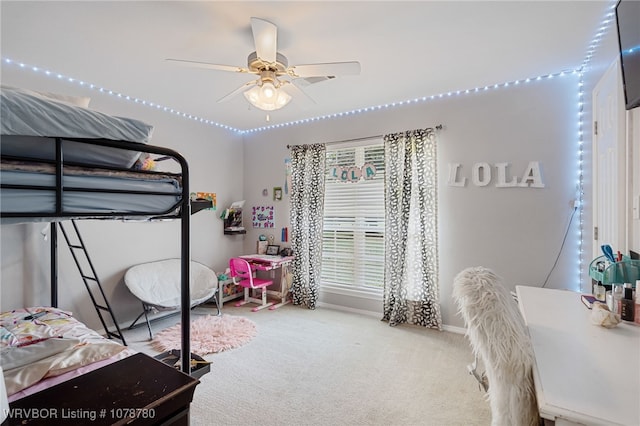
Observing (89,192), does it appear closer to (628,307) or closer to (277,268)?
(628,307)

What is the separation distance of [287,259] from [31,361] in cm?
290

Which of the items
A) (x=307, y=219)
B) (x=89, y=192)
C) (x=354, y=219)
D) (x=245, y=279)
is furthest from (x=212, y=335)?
(x=89, y=192)

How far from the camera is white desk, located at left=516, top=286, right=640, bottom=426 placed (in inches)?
32.5

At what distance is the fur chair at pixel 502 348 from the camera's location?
1045 mm

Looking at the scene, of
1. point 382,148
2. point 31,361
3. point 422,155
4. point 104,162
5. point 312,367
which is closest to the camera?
point 104,162

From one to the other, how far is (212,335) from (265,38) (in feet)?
9.24

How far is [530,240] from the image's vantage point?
2.89 metres

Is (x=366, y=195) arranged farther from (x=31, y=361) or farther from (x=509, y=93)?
(x=31, y=361)

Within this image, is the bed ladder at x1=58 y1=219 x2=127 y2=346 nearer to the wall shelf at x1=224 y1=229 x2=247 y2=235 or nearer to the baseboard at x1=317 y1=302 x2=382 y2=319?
the wall shelf at x1=224 y1=229 x2=247 y2=235

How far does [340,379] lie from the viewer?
7.64 ft

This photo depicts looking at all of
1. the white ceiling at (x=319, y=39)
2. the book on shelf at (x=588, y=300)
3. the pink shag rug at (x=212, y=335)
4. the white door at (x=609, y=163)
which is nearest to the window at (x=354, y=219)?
the white ceiling at (x=319, y=39)

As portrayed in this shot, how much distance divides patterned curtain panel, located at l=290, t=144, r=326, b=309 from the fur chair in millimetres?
2934

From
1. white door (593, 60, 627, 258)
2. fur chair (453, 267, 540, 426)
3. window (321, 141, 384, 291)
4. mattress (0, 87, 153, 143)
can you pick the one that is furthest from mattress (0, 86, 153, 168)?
window (321, 141, 384, 291)

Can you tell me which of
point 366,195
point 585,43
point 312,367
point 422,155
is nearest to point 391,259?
point 366,195
